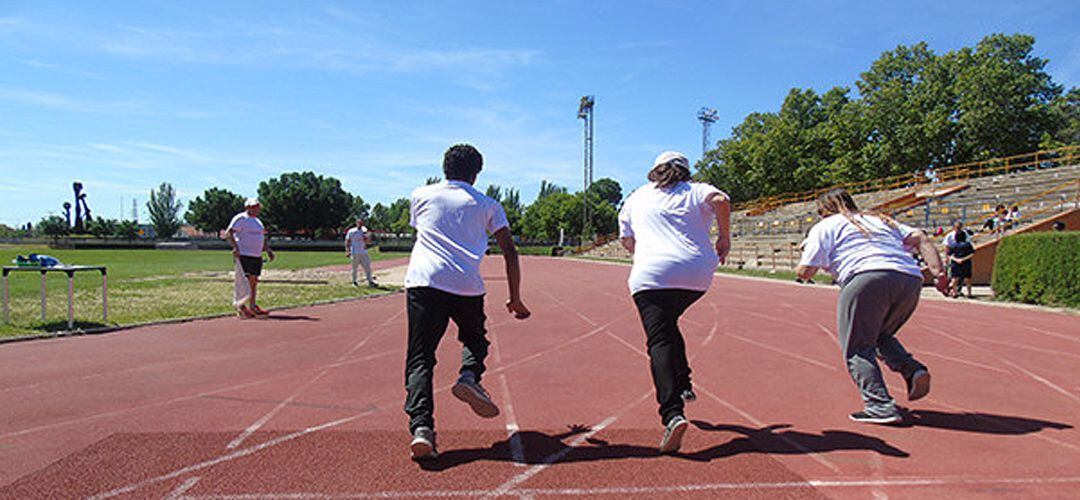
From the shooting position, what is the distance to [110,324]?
330 inches

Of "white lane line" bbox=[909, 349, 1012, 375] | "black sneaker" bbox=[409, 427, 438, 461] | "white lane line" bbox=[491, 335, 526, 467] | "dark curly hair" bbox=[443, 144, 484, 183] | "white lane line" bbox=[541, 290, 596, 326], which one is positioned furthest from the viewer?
"white lane line" bbox=[541, 290, 596, 326]

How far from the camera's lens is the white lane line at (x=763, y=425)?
357cm

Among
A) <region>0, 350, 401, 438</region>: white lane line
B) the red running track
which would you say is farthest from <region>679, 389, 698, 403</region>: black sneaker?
<region>0, 350, 401, 438</region>: white lane line

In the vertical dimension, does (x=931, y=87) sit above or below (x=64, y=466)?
above

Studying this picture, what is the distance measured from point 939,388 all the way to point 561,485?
4.15 m

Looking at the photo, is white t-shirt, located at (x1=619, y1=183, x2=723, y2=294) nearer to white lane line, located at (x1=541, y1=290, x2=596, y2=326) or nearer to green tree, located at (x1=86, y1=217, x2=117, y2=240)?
white lane line, located at (x1=541, y1=290, x2=596, y2=326)

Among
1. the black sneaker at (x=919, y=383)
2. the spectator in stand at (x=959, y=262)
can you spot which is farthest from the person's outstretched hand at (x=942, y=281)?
the spectator in stand at (x=959, y=262)

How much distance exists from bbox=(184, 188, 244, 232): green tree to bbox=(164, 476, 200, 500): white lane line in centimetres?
9978

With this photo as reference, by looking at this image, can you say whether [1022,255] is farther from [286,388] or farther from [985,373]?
[286,388]

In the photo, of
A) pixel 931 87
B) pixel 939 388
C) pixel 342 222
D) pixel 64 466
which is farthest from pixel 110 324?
pixel 342 222

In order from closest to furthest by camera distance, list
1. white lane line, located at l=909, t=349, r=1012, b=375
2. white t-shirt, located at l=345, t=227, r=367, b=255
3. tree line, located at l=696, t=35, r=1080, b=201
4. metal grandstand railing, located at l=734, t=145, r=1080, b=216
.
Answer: white lane line, located at l=909, t=349, r=1012, b=375 → white t-shirt, located at l=345, t=227, r=367, b=255 → metal grandstand railing, located at l=734, t=145, r=1080, b=216 → tree line, located at l=696, t=35, r=1080, b=201

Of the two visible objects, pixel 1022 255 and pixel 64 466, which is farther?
pixel 1022 255

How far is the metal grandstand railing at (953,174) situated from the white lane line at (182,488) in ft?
115

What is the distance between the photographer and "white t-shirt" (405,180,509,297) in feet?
12.0
